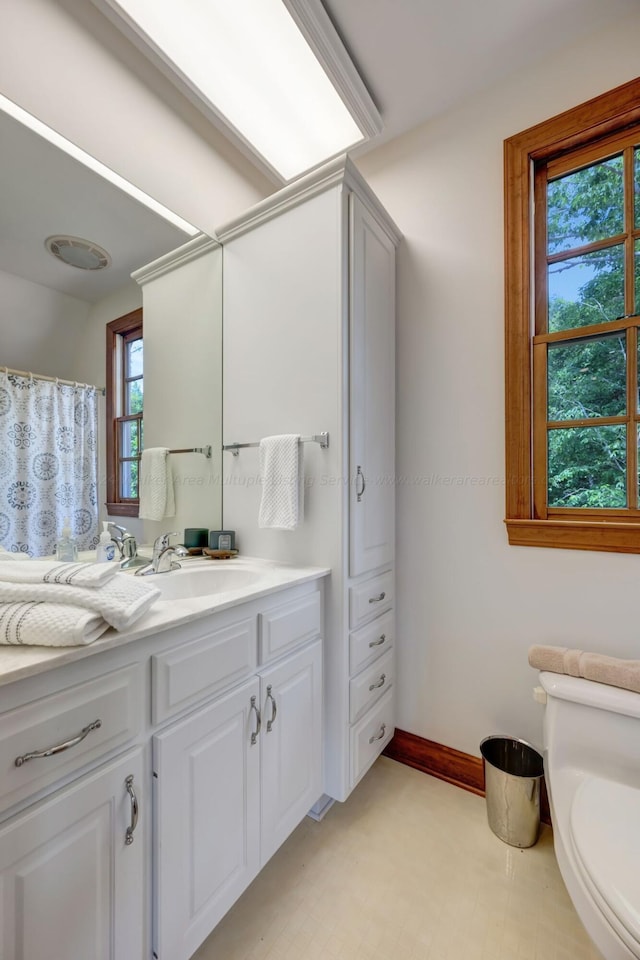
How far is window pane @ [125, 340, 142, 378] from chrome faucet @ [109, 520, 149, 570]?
55 centimetres

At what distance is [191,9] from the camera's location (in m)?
1.31

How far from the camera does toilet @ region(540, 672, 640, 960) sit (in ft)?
2.43

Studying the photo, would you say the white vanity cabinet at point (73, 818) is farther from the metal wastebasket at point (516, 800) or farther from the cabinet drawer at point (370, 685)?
the metal wastebasket at point (516, 800)

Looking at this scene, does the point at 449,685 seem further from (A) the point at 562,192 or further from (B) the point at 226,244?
(B) the point at 226,244

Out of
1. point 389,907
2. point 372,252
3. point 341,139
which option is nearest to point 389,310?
point 372,252

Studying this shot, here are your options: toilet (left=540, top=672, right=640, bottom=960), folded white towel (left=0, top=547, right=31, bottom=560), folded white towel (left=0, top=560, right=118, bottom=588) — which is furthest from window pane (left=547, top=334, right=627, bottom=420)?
folded white towel (left=0, top=547, right=31, bottom=560)

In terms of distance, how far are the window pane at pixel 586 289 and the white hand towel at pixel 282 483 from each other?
1.06 m

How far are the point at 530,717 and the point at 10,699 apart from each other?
5.25 ft

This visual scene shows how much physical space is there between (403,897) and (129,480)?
5.09 ft

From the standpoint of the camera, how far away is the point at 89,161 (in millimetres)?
1348

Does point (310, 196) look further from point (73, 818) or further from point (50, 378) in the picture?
point (73, 818)

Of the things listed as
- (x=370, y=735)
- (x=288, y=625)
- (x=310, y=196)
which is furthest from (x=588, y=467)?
(x=310, y=196)

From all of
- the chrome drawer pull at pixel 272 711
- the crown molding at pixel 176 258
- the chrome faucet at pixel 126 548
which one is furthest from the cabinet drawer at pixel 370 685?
the crown molding at pixel 176 258

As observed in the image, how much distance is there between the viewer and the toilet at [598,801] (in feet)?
2.43
